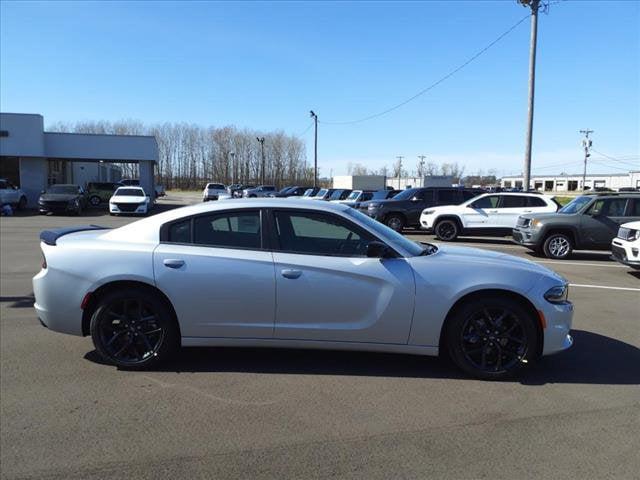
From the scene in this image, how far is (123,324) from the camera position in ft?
15.4

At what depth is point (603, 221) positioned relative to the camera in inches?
513

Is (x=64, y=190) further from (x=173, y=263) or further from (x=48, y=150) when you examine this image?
(x=173, y=263)

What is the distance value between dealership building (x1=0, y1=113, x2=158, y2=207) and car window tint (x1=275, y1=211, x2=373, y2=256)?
33.1m

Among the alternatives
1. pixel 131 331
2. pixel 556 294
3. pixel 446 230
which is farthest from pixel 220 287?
pixel 446 230

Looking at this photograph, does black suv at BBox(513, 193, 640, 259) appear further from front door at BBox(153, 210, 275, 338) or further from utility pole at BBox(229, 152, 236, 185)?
utility pole at BBox(229, 152, 236, 185)

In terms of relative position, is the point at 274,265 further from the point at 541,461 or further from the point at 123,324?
the point at 541,461

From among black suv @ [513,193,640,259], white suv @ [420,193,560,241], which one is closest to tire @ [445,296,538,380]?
black suv @ [513,193,640,259]

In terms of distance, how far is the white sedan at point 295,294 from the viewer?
4.51 meters

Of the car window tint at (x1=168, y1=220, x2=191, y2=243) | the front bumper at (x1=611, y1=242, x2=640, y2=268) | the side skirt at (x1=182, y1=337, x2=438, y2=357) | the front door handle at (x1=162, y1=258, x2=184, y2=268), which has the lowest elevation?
the side skirt at (x1=182, y1=337, x2=438, y2=357)

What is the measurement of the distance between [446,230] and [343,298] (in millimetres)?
13942

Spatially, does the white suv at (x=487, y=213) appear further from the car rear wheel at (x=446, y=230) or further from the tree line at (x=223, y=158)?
the tree line at (x=223, y=158)

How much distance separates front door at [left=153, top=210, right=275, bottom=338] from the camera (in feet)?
14.9

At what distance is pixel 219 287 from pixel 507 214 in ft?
47.4

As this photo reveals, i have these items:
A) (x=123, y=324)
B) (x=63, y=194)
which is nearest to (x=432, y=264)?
(x=123, y=324)
